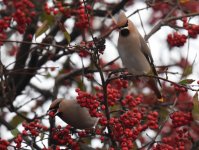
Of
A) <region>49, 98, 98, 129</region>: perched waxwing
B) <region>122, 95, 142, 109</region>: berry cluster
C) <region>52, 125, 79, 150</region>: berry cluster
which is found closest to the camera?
<region>52, 125, 79, 150</region>: berry cluster

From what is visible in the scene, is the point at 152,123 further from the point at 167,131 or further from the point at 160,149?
the point at 167,131

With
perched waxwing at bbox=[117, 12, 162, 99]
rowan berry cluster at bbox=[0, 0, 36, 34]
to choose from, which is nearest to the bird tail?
perched waxwing at bbox=[117, 12, 162, 99]

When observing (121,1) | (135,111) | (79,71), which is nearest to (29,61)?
(79,71)

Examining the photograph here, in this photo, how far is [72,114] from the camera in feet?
14.6

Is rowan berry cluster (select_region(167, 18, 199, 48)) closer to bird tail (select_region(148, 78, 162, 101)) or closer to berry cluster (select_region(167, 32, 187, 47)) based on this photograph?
berry cluster (select_region(167, 32, 187, 47))

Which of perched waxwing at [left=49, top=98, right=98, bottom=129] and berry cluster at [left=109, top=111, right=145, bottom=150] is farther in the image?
perched waxwing at [left=49, top=98, right=98, bottom=129]

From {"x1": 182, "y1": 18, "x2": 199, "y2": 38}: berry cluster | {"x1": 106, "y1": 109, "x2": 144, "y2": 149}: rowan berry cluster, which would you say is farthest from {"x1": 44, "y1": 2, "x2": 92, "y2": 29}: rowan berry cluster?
{"x1": 106, "y1": 109, "x2": 144, "y2": 149}: rowan berry cluster

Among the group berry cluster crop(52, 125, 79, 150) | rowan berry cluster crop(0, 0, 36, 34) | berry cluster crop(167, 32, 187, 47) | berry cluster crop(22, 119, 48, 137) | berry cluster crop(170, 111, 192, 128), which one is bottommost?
berry cluster crop(170, 111, 192, 128)

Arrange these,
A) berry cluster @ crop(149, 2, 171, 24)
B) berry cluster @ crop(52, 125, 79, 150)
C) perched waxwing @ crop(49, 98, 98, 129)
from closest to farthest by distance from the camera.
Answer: berry cluster @ crop(52, 125, 79, 150) → perched waxwing @ crop(49, 98, 98, 129) → berry cluster @ crop(149, 2, 171, 24)

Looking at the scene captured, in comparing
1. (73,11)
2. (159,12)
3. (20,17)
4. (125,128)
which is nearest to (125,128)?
(125,128)

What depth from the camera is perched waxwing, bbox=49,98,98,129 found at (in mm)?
4426

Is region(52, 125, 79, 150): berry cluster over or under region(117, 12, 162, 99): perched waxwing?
under

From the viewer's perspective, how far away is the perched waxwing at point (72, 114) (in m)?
4.43

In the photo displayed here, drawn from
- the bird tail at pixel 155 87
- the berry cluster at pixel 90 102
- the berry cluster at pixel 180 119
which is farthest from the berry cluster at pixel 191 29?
the berry cluster at pixel 90 102
